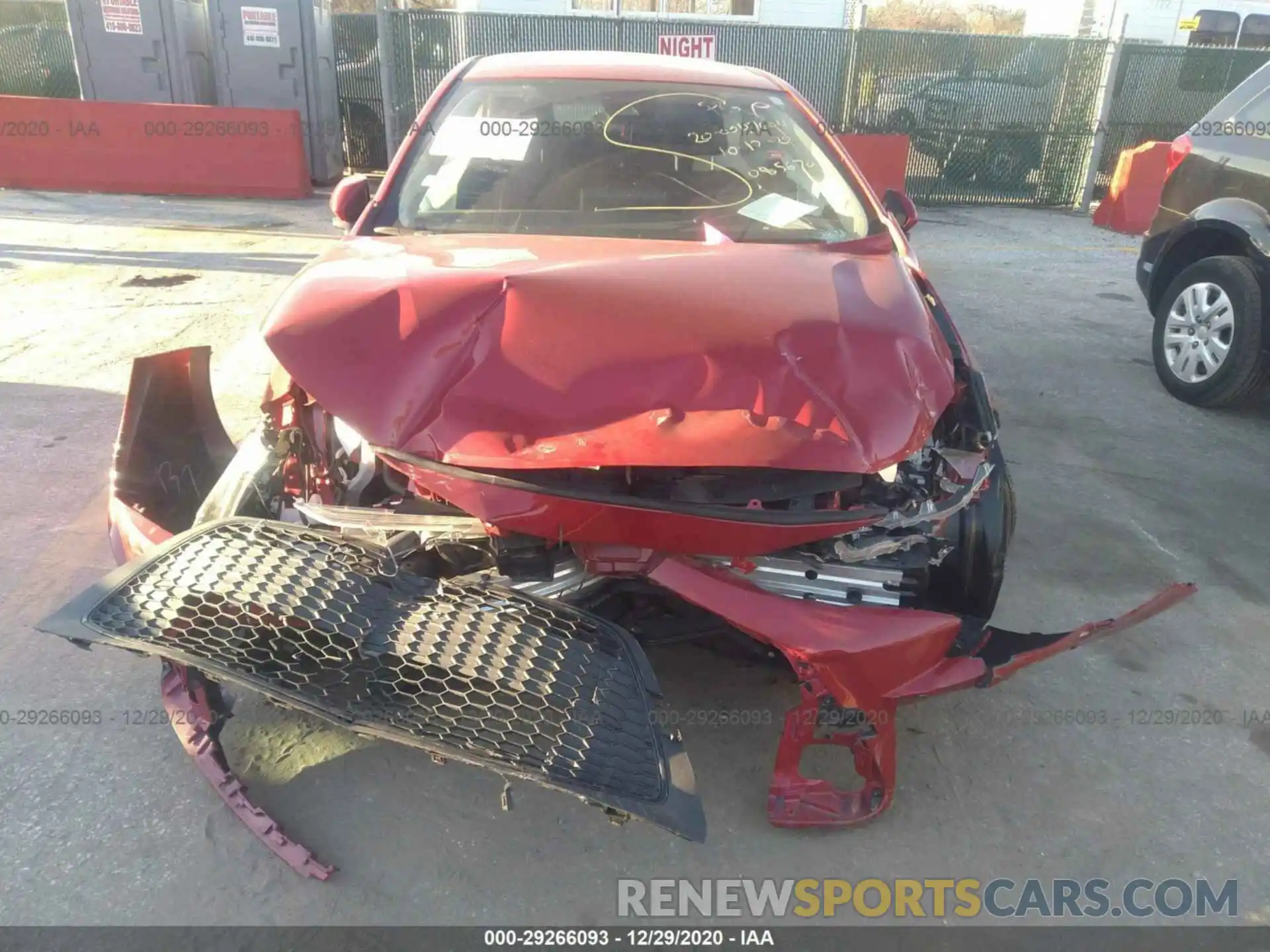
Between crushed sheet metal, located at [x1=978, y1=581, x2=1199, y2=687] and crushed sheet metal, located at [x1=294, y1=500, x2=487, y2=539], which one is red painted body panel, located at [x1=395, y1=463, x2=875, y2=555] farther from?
crushed sheet metal, located at [x1=978, y1=581, x2=1199, y2=687]

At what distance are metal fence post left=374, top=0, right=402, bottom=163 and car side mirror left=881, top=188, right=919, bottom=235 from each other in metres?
8.69

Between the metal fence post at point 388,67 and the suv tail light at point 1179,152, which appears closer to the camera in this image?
the suv tail light at point 1179,152

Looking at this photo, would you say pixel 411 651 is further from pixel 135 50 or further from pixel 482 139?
pixel 135 50

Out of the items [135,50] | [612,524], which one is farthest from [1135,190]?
[135,50]

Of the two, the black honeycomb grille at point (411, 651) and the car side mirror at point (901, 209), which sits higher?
the car side mirror at point (901, 209)

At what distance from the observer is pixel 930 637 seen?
6.85 feet

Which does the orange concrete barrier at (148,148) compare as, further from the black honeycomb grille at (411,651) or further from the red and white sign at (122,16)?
the black honeycomb grille at (411,651)

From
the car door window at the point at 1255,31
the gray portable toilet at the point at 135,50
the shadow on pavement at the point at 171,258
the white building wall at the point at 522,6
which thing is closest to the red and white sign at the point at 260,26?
the gray portable toilet at the point at 135,50

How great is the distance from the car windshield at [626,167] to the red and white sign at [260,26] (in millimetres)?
8705

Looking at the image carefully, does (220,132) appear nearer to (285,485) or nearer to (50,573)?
(50,573)

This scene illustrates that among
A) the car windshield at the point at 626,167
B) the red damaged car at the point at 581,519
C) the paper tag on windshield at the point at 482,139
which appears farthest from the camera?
the paper tag on windshield at the point at 482,139

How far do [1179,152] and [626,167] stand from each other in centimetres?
379

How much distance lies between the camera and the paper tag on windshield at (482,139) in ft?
10.6

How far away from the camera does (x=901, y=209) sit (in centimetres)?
367
